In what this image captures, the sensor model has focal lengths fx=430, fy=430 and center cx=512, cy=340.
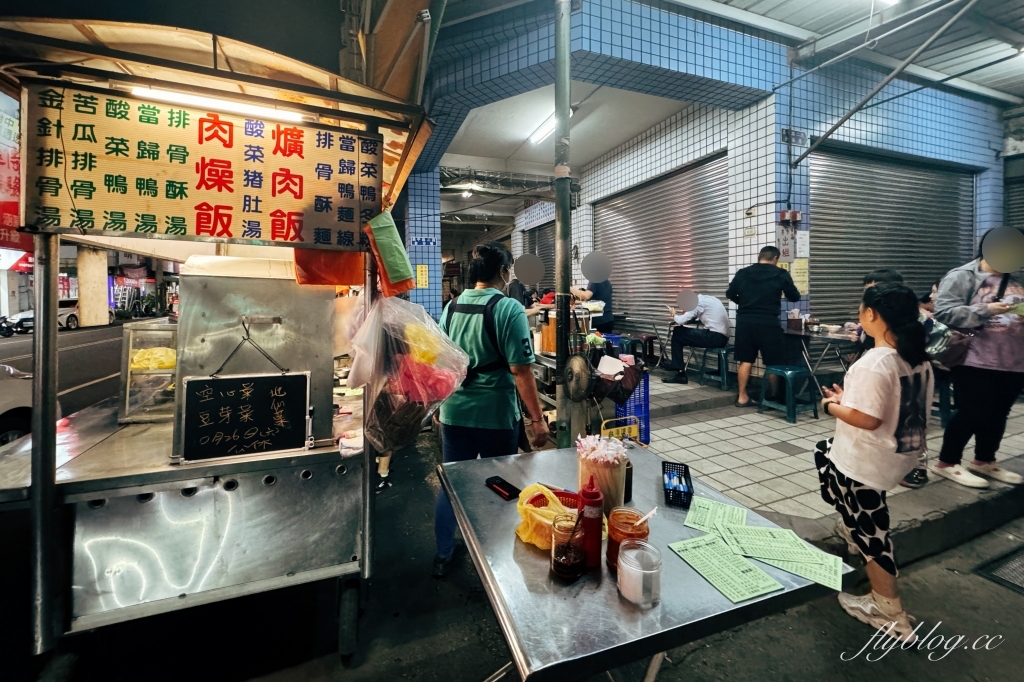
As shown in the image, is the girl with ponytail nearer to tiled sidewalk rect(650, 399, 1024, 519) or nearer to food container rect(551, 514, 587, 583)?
tiled sidewalk rect(650, 399, 1024, 519)

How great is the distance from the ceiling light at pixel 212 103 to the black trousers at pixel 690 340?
6816mm

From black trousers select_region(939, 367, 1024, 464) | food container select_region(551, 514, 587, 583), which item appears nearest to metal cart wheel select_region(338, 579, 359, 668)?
food container select_region(551, 514, 587, 583)

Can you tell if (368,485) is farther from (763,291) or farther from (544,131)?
(544,131)

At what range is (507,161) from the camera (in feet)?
37.2

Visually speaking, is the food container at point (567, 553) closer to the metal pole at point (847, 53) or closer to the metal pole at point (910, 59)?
the metal pole at point (910, 59)

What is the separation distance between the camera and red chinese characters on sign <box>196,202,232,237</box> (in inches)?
78.6

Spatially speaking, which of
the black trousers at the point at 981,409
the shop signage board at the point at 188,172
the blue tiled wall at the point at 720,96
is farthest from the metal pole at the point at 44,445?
the black trousers at the point at 981,409

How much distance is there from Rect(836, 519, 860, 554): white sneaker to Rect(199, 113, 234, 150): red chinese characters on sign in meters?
4.09

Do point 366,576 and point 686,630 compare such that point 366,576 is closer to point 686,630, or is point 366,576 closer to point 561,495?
point 561,495

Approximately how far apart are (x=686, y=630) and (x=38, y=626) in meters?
2.78

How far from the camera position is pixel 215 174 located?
202cm

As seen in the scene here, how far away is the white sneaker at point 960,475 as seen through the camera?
3.90 metres

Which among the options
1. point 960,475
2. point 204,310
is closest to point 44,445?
point 204,310

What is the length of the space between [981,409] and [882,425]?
281cm
